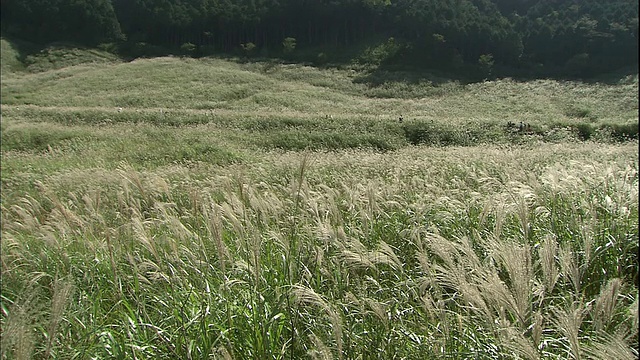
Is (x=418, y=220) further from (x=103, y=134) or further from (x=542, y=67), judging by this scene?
(x=542, y=67)

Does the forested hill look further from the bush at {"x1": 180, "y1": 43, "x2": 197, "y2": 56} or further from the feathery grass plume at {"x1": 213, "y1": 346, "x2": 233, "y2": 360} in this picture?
the feathery grass plume at {"x1": 213, "y1": 346, "x2": 233, "y2": 360}

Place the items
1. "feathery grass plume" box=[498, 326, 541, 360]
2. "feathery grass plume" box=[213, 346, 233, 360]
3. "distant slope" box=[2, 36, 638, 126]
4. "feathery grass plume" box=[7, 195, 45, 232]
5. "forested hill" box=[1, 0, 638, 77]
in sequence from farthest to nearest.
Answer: "forested hill" box=[1, 0, 638, 77]
"distant slope" box=[2, 36, 638, 126]
"feathery grass plume" box=[7, 195, 45, 232]
"feathery grass plume" box=[213, 346, 233, 360]
"feathery grass plume" box=[498, 326, 541, 360]

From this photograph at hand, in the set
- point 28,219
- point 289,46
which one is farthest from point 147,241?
point 289,46

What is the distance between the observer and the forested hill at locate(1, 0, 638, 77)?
64.4 meters

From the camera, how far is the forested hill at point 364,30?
6438cm

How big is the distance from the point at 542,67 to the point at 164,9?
235 ft

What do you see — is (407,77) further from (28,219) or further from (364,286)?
(364,286)

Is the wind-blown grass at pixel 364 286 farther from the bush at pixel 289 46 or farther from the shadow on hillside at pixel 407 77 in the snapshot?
the bush at pixel 289 46

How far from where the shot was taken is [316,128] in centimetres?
2481

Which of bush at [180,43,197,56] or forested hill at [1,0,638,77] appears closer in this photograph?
forested hill at [1,0,638,77]

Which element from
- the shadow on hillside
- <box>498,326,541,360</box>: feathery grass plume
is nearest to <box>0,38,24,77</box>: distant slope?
the shadow on hillside

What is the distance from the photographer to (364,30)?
89.4 metres

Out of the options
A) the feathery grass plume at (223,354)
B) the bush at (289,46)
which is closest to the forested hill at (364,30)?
the bush at (289,46)

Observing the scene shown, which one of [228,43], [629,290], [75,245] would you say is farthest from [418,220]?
[228,43]
